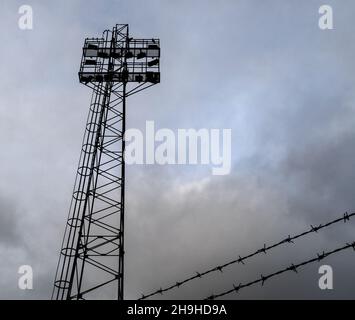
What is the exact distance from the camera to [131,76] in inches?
1119
